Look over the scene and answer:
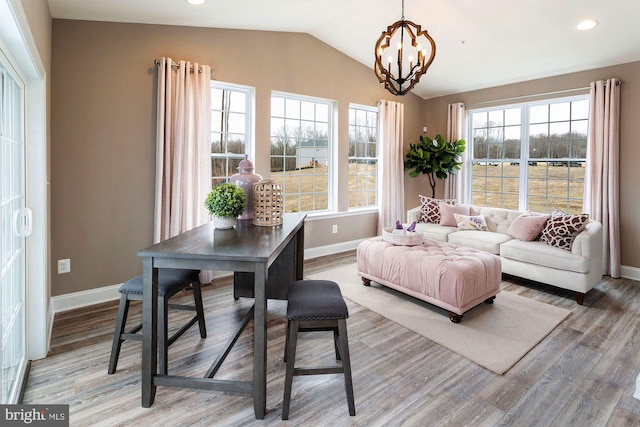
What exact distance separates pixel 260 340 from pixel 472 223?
3.80m

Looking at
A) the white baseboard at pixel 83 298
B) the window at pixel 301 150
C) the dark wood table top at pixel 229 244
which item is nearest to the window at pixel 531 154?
the window at pixel 301 150

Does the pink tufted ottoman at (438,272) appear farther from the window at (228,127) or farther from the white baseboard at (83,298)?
the white baseboard at (83,298)

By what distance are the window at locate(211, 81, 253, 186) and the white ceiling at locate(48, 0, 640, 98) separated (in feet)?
2.38

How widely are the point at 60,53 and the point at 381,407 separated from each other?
12.3ft

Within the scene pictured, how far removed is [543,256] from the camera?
375cm

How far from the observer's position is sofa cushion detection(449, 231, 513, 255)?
4.22 m

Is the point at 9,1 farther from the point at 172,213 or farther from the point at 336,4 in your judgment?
the point at 336,4

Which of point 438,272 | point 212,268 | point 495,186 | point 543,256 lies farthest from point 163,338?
point 495,186

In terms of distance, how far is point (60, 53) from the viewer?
309 centimetres

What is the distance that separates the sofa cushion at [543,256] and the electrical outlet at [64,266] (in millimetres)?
4515

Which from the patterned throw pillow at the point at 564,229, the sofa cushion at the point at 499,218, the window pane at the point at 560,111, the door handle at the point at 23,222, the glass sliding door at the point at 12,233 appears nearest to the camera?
the glass sliding door at the point at 12,233

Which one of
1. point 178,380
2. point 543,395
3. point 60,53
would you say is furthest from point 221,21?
point 543,395

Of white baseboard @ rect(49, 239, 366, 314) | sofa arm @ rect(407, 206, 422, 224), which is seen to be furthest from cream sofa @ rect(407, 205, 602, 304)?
white baseboard @ rect(49, 239, 366, 314)

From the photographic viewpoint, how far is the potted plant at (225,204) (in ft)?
7.75
